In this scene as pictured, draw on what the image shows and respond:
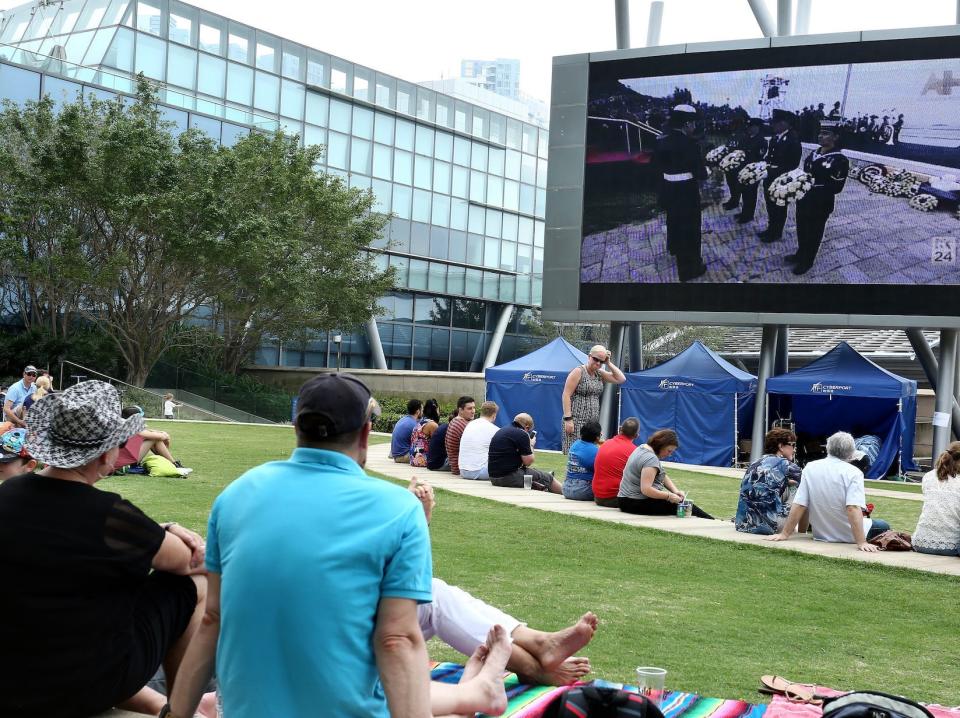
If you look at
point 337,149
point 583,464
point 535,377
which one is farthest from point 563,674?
point 337,149

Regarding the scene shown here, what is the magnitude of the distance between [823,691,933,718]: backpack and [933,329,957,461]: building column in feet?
66.8

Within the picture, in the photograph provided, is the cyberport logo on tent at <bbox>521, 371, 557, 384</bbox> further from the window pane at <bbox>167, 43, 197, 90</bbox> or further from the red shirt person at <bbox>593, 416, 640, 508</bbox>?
the window pane at <bbox>167, 43, 197, 90</bbox>

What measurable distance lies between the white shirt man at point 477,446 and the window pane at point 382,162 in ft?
112

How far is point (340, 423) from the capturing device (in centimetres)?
306

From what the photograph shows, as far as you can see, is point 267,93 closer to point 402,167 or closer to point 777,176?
point 402,167

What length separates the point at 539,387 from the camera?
27172 mm

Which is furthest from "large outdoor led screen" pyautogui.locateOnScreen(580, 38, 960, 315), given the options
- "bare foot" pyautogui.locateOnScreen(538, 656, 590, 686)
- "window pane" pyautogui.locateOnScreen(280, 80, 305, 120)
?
"window pane" pyautogui.locateOnScreen(280, 80, 305, 120)

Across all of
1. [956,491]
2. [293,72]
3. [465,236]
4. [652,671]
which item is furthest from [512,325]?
[652,671]

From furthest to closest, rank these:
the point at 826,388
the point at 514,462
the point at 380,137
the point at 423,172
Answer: the point at 423,172 → the point at 380,137 → the point at 826,388 → the point at 514,462

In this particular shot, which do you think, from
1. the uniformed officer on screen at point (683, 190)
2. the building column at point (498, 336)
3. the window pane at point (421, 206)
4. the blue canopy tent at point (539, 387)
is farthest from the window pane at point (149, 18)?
the uniformed officer on screen at point (683, 190)

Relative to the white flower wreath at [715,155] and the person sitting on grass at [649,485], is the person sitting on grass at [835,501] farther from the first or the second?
the white flower wreath at [715,155]

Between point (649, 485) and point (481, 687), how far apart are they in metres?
8.50

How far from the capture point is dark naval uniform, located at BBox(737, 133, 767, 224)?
22.3 meters

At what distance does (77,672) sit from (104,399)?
0.92m
